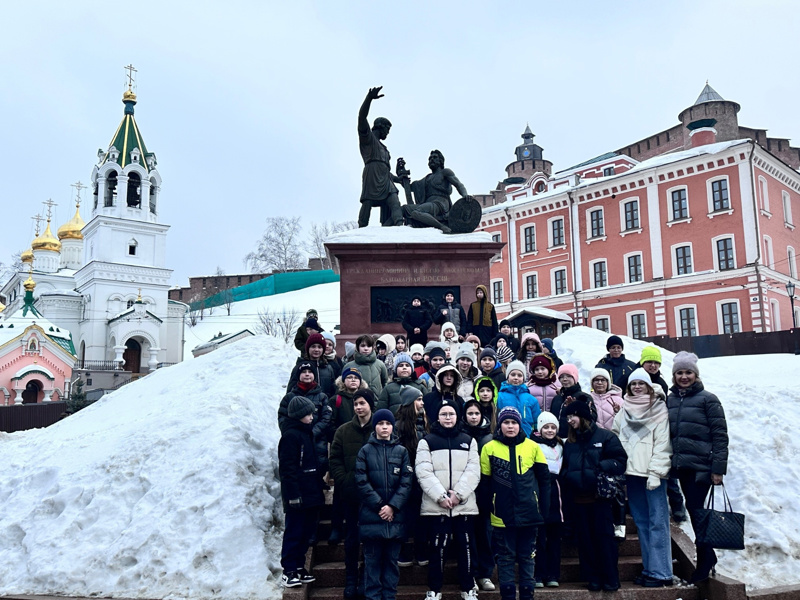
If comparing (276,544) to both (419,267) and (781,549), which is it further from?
(419,267)

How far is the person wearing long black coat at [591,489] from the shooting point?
531 cm

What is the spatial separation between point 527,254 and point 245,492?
3352 centimetres

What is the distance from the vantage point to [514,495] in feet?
16.6

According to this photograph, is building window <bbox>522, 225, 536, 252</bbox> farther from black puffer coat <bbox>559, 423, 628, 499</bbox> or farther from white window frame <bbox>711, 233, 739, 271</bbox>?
black puffer coat <bbox>559, 423, 628, 499</bbox>

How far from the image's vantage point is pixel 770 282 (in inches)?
1162

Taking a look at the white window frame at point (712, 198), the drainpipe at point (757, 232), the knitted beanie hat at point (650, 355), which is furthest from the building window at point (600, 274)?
the knitted beanie hat at point (650, 355)

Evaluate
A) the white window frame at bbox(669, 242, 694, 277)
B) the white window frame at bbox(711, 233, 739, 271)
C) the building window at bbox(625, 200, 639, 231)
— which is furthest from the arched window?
the white window frame at bbox(711, 233, 739, 271)

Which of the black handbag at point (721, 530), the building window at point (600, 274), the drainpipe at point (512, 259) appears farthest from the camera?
the drainpipe at point (512, 259)

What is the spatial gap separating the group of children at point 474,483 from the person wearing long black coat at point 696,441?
0.14 m

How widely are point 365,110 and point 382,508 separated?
885 cm

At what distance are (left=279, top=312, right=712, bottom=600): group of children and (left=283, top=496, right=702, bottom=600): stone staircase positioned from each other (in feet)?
0.28

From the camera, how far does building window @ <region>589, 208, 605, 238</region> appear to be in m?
35.4

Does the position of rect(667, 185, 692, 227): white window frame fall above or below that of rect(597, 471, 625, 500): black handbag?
above

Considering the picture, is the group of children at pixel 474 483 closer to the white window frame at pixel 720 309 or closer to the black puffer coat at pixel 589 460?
the black puffer coat at pixel 589 460
